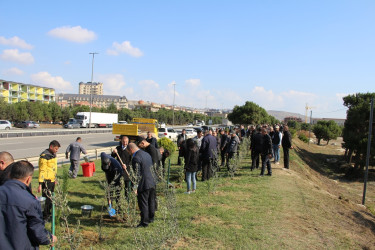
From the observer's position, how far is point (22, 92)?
324ft

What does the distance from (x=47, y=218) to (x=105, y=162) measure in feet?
5.36

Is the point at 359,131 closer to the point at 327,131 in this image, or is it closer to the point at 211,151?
the point at 327,131

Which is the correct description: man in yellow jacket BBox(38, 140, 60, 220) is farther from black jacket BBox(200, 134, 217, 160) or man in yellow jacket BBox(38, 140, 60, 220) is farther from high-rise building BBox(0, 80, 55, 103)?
high-rise building BBox(0, 80, 55, 103)

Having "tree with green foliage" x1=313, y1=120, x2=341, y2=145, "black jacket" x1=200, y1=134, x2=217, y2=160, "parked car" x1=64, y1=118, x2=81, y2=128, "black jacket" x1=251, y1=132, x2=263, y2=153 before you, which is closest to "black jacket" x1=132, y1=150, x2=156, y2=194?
"black jacket" x1=200, y1=134, x2=217, y2=160

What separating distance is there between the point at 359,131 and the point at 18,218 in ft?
113

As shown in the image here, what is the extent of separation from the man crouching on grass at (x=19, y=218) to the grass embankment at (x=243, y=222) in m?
1.10

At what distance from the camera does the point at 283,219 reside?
19.6ft

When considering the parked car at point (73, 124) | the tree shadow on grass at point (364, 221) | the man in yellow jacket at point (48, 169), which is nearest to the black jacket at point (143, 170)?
the man in yellow jacket at point (48, 169)

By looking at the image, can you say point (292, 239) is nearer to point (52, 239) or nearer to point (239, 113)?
point (52, 239)

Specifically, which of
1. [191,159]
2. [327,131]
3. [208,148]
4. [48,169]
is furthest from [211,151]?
[327,131]

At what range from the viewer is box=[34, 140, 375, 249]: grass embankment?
471 centimetres

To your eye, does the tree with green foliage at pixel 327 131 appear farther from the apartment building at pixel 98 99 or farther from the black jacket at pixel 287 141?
the apartment building at pixel 98 99

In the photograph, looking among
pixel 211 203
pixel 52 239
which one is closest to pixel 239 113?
pixel 211 203

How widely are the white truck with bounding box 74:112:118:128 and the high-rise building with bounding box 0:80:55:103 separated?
1774 inches
